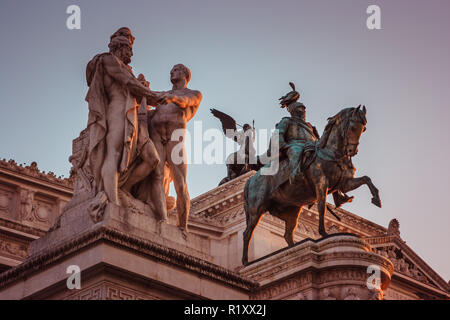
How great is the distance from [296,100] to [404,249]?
19.1 meters

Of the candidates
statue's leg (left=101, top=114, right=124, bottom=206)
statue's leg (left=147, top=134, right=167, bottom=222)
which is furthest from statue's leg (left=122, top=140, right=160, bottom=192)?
statue's leg (left=101, top=114, right=124, bottom=206)

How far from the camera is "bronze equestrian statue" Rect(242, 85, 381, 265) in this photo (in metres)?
25.7

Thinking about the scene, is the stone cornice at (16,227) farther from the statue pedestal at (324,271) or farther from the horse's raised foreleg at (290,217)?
the statue pedestal at (324,271)

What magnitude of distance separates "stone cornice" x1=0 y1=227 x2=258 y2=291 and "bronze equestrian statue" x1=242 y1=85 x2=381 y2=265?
36.5 ft

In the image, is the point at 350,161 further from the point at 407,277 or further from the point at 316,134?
the point at 407,277

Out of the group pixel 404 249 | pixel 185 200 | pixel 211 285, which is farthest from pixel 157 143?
pixel 404 249

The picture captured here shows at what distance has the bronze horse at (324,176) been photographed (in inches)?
1008

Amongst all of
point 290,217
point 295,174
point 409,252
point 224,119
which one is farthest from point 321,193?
point 409,252

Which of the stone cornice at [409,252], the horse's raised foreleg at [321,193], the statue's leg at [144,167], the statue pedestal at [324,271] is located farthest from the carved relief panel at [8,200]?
the statue's leg at [144,167]

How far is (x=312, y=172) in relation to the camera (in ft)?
84.9

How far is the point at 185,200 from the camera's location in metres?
15.7

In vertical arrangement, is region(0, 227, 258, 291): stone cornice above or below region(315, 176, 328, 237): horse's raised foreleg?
below

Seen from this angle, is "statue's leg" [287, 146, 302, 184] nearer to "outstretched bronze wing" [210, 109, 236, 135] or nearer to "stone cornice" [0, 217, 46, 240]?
"stone cornice" [0, 217, 46, 240]

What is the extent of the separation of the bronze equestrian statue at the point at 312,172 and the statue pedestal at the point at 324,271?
1206mm
